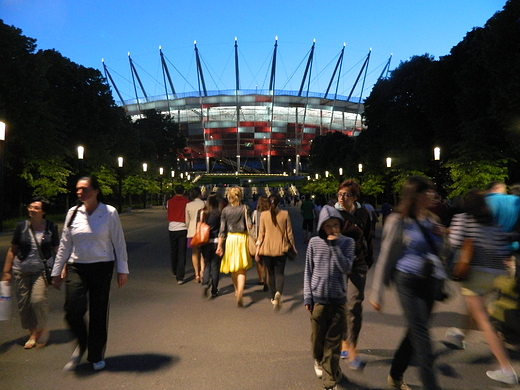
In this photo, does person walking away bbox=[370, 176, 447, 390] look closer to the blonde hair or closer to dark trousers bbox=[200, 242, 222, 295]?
the blonde hair

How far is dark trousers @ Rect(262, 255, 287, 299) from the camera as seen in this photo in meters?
8.09

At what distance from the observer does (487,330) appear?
4891 millimetres

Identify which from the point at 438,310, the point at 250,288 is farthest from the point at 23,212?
the point at 438,310

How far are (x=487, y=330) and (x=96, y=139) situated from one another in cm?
3665

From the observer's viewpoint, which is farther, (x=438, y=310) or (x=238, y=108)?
(x=238, y=108)

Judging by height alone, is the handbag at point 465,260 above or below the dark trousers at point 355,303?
above

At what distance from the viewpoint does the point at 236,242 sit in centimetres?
832

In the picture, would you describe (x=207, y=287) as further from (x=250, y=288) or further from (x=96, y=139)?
(x=96, y=139)

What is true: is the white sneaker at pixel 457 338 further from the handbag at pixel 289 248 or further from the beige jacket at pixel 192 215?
the beige jacket at pixel 192 215

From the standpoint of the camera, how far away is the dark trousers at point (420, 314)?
389cm

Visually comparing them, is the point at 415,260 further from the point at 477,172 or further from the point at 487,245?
the point at 477,172

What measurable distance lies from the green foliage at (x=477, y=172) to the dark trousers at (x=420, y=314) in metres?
25.2

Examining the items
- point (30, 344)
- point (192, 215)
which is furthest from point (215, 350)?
point (192, 215)

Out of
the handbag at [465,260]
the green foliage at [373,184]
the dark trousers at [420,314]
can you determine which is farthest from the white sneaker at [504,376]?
the green foliage at [373,184]
